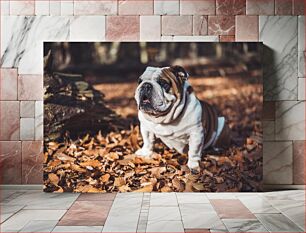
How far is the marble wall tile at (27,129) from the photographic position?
4.41 metres

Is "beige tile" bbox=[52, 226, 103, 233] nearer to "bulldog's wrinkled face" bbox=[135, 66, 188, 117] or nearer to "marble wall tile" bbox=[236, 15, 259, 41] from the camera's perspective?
"bulldog's wrinkled face" bbox=[135, 66, 188, 117]

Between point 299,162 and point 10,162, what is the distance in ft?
8.56

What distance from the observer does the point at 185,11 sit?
4.41 m

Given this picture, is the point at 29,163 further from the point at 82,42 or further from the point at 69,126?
the point at 82,42

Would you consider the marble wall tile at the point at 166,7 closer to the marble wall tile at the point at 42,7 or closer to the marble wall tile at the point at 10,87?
the marble wall tile at the point at 42,7

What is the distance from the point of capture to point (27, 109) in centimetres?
440

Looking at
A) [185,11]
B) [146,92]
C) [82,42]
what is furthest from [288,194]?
[82,42]

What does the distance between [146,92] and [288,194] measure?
1.52 metres

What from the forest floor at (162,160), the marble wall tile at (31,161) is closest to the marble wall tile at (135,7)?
the forest floor at (162,160)

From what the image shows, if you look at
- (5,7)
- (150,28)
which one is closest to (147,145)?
(150,28)

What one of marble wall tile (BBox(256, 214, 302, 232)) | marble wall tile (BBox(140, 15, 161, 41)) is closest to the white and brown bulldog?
marble wall tile (BBox(140, 15, 161, 41))

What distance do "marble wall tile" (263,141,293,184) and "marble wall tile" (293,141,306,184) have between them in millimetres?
36

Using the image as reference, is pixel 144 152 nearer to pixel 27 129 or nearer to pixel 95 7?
pixel 27 129

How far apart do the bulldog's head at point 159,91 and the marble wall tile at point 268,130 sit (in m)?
0.82
